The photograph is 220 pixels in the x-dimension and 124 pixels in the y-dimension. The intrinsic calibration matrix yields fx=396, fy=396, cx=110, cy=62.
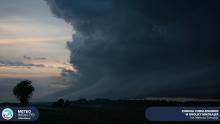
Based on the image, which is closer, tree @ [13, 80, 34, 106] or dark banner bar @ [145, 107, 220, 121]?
dark banner bar @ [145, 107, 220, 121]

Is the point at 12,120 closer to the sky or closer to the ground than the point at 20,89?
closer to the ground

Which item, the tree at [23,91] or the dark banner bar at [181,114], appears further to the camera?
the tree at [23,91]

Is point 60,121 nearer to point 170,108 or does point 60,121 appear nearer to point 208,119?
point 170,108

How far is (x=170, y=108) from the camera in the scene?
213ft

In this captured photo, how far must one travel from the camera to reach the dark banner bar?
64.2 metres

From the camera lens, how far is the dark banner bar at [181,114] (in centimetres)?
6425

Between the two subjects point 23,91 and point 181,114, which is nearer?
point 181,114

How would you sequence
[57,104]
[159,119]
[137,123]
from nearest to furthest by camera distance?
[159,119], [137,123], [57,104]

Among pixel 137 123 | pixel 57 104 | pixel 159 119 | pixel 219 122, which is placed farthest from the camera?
pixel 57 104

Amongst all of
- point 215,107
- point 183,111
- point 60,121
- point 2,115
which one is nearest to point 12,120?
point 2,115

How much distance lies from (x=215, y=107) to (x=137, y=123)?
17103 mm

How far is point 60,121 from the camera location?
263 ft

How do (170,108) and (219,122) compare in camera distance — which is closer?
(170,108)

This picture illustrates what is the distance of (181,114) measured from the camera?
6488 centimetres
